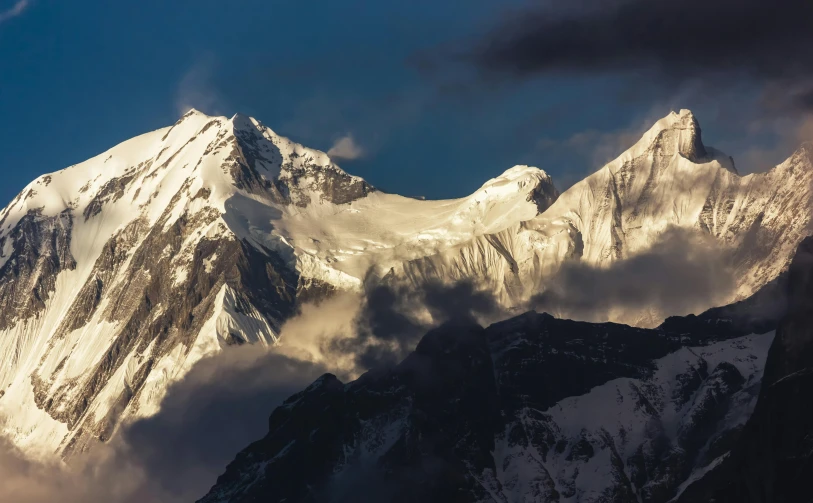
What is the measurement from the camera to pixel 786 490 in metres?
196

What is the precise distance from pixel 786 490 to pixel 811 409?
30.0ft

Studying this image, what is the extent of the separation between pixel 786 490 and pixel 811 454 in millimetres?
4327

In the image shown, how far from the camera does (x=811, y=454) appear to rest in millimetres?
195750

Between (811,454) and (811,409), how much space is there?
588 centimetres

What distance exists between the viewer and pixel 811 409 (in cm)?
19988
